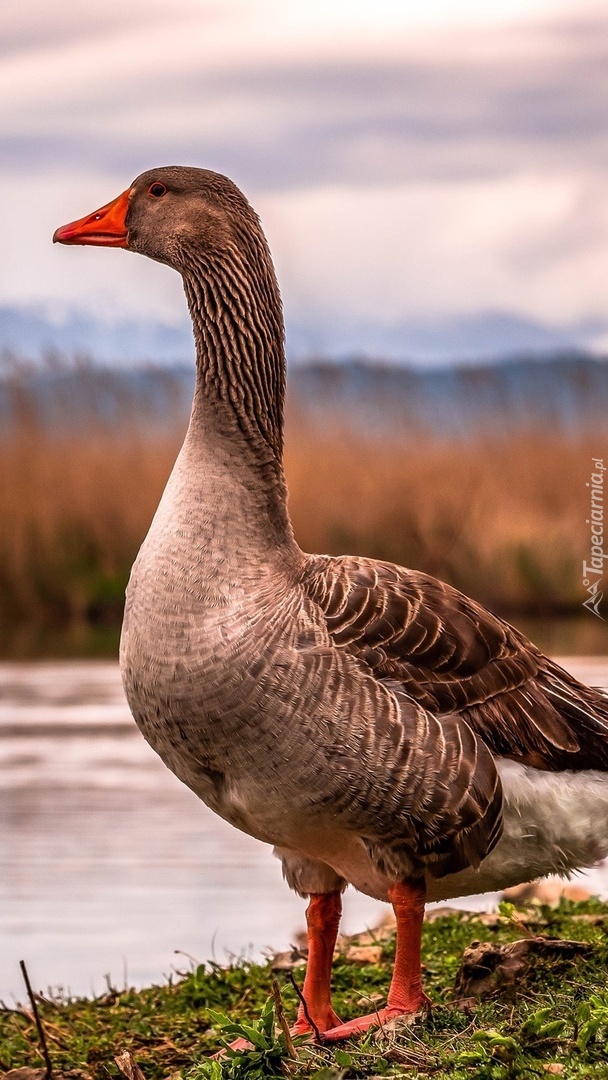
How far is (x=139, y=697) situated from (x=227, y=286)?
1.58 meters

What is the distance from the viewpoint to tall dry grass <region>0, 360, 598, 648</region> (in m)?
18.2

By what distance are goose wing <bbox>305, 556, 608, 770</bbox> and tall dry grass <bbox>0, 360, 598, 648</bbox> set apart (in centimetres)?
1224

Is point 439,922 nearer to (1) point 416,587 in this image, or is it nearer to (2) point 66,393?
(1) point 416,587

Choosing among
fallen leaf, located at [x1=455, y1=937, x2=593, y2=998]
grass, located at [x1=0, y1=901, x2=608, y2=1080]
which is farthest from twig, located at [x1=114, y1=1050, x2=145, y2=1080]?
fallen leaf, located at [x1=455, y1=937, x2=593, y2=998]

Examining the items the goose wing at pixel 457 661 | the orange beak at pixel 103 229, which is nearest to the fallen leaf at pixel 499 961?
the goose wing at pixel 457 661

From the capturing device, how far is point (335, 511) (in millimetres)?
17953

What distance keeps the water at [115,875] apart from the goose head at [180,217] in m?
3.18

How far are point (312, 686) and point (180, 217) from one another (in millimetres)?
1904

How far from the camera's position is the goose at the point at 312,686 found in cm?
489

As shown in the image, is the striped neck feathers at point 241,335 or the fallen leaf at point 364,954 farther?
the fallen leaf at point 364,954

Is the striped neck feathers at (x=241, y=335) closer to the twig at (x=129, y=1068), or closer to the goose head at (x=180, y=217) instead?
the goose head at (x=180, y=217)

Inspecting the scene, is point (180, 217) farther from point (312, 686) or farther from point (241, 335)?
point (312, 686)

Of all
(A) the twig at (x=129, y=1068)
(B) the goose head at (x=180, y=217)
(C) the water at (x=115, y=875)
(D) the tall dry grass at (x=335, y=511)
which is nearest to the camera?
(A) the twig at (x=129, y=1068)

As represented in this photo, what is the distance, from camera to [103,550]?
18.4m
